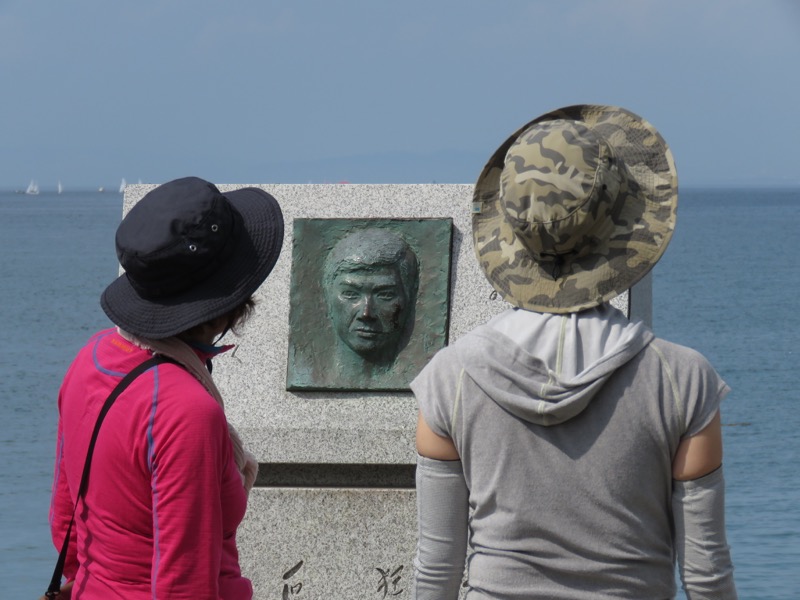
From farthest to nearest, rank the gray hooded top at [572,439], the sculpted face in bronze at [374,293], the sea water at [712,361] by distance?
the sea water at [712,361], the sculpted face in bronze at [374,293], the gray hooded top at [572,439]

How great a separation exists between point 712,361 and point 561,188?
1691 centimetres

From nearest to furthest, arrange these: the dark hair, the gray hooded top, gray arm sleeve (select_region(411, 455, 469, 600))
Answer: the gray hooded top < gray arm sleeve (select_region(411, 455, 469, 600)) < the dark hair

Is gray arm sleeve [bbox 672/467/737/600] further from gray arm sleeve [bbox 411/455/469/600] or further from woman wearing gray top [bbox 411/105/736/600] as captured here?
gray arm sleeve [bbox 411/455/469/600]

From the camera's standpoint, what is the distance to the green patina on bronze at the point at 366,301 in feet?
13.8

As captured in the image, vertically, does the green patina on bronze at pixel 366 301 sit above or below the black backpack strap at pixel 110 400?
below

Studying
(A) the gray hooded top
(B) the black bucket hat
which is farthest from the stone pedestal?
(A) the gray hooded top

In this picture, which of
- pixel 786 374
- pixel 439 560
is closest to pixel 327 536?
pixel 439 560

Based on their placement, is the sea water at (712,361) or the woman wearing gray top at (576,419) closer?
the woman wearing gray top at (576,419)

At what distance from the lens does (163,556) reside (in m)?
1.94

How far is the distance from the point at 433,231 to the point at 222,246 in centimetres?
223

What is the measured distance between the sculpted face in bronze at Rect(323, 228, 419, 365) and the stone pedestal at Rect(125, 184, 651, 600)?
0.14 m

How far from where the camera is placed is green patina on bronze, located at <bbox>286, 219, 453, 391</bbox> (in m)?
4.20

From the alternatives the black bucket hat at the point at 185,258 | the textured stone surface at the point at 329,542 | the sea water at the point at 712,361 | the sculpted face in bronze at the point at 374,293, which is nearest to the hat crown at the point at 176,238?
the black bucket hat at the point at 185,258

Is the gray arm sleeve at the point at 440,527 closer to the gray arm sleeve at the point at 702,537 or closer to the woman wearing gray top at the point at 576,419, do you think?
the woman wearing gray top at the point at 576,419
